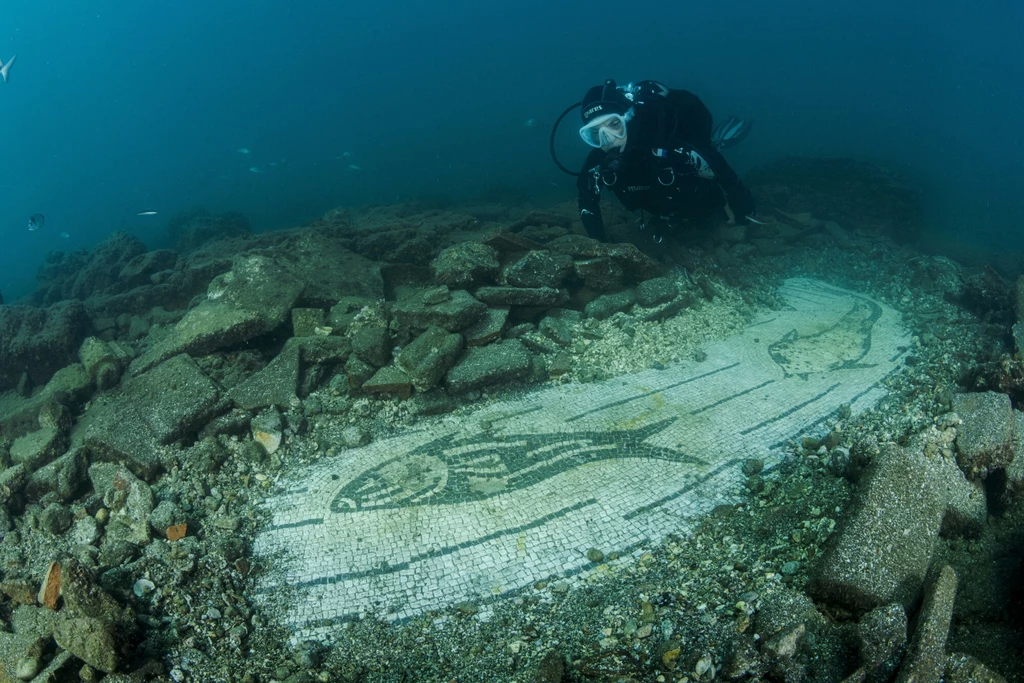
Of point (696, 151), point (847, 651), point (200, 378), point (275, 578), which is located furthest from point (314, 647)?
point (696, 151)

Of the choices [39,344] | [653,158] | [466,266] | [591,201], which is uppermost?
[653,158]

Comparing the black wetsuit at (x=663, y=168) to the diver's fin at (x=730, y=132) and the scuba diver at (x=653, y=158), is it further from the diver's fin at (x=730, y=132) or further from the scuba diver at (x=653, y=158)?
the diver's fin at (x=730, y=132)

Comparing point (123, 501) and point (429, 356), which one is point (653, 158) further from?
point (123, 501)

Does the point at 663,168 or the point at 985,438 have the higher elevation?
the point at 663,168

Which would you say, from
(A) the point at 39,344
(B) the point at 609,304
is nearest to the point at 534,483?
(B) the point at 609,304

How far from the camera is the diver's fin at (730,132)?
428 inches

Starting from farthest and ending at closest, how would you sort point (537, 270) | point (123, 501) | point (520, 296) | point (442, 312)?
1. point (537, 270)
2. point (520, 296)
3. point (442, 312)
4. point (123, 501)

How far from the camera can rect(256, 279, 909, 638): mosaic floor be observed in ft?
10.8

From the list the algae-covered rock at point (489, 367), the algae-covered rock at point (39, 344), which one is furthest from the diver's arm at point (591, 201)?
the algae-covered rock at point (39, 344)

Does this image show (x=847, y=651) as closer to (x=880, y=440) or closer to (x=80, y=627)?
(x=880, y=440)

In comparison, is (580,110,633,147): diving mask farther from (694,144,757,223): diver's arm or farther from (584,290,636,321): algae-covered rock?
(584,290,636,321): algae-covered rock

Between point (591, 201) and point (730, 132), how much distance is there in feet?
16.8

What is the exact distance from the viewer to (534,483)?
157 inches

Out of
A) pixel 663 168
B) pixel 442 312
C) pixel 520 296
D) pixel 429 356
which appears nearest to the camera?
pixel 429 356
